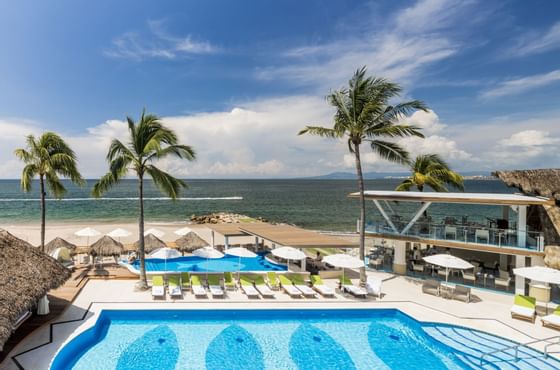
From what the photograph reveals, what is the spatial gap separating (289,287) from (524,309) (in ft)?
27.9

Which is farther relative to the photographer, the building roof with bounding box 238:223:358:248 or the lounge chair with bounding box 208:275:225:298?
the building roof with bounding box 238:223:358:248

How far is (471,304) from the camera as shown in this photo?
45.8ft

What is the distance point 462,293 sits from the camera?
14602mm

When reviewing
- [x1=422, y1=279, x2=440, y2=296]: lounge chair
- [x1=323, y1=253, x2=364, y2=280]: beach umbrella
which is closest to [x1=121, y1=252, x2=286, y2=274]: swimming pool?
[x1=323, y1=253, x2=364, y2=280]: beach umbrella

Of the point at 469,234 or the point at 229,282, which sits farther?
the point at 469,234

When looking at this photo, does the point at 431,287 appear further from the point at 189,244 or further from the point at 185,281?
the point at 189,244

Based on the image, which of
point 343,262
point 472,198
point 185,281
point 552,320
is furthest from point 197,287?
point 552,320

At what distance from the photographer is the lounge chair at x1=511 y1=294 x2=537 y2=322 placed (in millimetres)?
12219

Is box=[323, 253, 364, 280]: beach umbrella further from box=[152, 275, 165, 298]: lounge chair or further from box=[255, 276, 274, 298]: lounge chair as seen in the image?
box=[152, 275, 165, 298]: lounge chair

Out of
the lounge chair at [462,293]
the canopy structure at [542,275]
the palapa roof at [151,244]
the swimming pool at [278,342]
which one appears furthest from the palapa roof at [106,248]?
the canopy structure at [542,275]

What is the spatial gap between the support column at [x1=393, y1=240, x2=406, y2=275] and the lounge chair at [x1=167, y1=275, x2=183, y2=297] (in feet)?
34.6

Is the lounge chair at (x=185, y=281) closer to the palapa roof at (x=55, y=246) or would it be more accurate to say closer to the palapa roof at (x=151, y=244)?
the palapa roof at (x=151, y=244)

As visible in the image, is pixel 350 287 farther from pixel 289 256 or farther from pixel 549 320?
pixel 549 320

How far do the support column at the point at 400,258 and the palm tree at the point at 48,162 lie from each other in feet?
51.5
